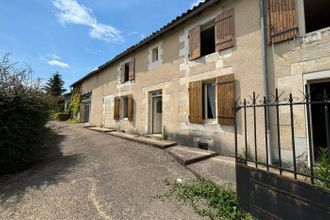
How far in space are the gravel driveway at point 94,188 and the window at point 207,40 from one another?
4.83 m

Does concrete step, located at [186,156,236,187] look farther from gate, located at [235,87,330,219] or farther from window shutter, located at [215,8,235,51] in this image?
window shutter, located at [215,8,235,51]

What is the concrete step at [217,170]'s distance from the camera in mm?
4012

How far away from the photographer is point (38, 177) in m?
4.39

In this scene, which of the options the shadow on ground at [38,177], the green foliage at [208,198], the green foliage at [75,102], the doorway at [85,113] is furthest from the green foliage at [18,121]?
the green foliage at [75,102]

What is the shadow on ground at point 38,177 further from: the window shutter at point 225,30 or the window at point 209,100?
the window shutter at point 225,30

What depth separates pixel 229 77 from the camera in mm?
5875

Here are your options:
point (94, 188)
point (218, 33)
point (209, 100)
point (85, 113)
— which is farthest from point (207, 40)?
point (85, 113)

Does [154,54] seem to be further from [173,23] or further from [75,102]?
[75,102]

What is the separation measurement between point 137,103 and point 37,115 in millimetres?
5176

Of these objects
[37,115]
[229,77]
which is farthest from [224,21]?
[37,115]

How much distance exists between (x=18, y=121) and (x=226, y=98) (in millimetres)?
5422

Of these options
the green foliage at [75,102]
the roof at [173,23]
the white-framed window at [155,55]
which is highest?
the roof at [173,23]

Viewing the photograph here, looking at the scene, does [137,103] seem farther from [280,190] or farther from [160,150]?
[280,190]

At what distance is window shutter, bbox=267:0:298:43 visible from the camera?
473 cm
